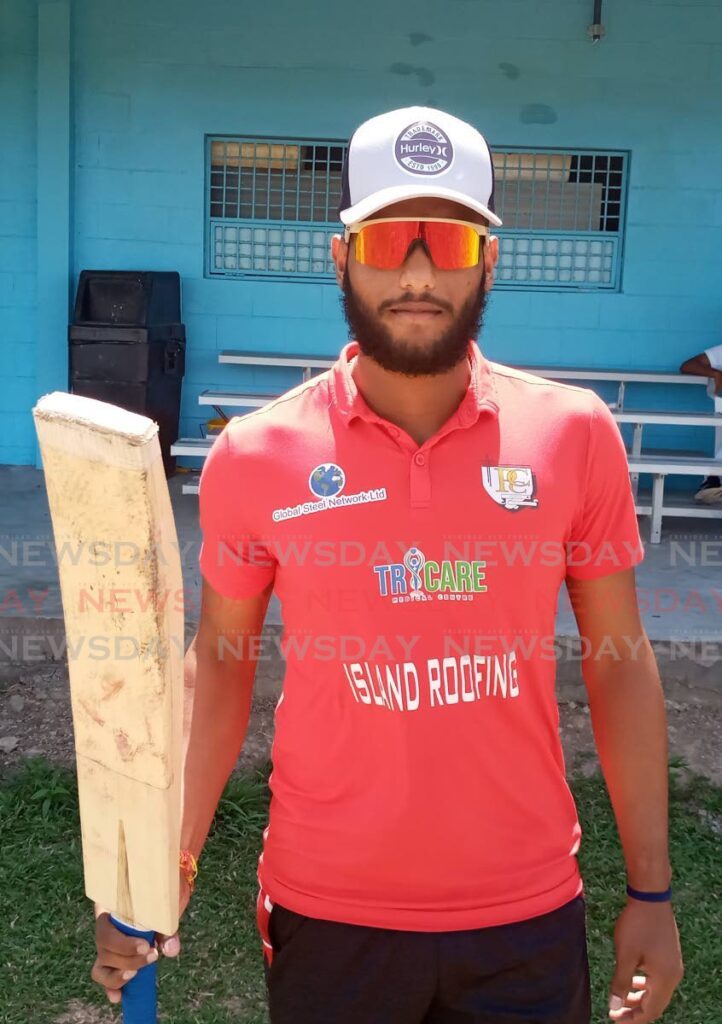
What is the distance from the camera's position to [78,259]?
313 inches

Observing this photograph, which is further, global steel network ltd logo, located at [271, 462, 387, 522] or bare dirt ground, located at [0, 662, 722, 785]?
bare dirt ground, located at [0, 662, 722, 785]

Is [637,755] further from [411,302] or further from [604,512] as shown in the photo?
[411,302]

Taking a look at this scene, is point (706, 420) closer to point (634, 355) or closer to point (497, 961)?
point (634, 355)

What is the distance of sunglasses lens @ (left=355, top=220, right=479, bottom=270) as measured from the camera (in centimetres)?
178

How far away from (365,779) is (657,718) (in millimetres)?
521

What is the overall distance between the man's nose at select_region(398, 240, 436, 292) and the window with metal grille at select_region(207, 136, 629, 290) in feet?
19.9

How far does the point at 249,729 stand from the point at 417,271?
2891 mm

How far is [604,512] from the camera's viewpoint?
5.89 ft

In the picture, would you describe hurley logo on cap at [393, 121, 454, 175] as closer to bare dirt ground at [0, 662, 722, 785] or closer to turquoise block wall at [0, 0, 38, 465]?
bare dirt ground at [0, 662, 722, 785]

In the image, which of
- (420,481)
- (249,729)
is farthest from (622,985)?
(249,729)

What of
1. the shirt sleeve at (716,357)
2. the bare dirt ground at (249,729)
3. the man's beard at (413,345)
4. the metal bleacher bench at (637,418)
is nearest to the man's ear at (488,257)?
the man's beard at (413,345)

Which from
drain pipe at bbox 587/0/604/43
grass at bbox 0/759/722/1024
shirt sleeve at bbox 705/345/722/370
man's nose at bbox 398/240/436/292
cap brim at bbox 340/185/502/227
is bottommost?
grass at bbox 0/759/722/1024

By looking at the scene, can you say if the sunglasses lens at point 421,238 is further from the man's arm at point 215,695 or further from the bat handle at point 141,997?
the bat handle at point 141,997

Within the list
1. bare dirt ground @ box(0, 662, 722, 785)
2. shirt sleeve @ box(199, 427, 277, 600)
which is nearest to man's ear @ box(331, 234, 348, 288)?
shirt sleeve @ box(199, 427, 277, 600)
